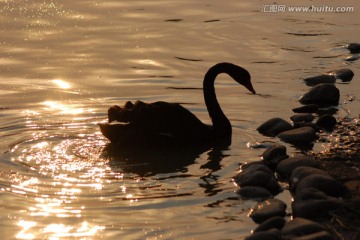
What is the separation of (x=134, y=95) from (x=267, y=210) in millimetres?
5159

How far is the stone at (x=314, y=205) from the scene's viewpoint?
1019 centimetres

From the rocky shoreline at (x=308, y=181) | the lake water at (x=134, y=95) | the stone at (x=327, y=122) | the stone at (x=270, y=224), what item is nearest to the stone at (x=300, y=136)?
the rocky shoreline at (x=308, y=181)

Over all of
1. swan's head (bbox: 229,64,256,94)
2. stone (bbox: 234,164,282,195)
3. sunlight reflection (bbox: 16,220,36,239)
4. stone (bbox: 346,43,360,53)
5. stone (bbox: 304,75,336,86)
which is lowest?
sunlight reflection (bbox: 16,220,36,239)

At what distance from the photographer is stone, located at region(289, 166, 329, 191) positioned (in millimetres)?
11039

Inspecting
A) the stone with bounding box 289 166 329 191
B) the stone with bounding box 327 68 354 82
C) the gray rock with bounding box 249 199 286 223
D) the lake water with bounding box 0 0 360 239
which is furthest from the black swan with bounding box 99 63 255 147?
the stone with bounding box 327 68 354 82

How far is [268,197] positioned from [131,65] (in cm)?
612

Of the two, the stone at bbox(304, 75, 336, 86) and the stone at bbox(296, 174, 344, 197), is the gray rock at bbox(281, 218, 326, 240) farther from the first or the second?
the stone at bbox(304, 75, 336, 86)

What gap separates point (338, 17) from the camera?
1945 cm

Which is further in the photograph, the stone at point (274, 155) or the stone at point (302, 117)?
the stone at point (302, 117)

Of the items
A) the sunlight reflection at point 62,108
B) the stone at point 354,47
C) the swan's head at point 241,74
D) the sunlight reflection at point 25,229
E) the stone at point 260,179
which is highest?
the swan's head at point 241,74

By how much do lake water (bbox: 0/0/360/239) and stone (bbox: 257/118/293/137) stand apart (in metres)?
0.18

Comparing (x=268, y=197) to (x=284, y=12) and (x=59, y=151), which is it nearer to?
(x=59, y=151)

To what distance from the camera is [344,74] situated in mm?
15852

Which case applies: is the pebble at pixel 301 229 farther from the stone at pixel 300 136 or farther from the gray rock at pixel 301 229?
the stone at pixel 300 136
